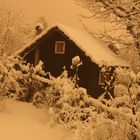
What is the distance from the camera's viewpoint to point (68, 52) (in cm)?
2208

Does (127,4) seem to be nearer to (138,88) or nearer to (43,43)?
(138,88)

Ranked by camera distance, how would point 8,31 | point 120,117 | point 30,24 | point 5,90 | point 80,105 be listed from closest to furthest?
point 120,117, point 80,105, point 5,90, point 8,31, point 30,24

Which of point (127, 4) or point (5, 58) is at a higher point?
point (127, 4)

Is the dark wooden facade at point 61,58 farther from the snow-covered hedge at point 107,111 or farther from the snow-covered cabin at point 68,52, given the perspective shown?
the snow-covered hedge at point 107,111

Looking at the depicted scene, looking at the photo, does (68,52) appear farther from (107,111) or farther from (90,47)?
(107,111)

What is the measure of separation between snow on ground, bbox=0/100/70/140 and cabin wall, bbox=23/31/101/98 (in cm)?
631

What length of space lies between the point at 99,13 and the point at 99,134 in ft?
16.7

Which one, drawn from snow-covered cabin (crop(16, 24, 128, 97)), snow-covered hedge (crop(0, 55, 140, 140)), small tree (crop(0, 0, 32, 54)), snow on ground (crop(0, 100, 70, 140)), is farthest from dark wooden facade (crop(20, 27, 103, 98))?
snow-covered hedge (crop(0, 55, 140, 140))

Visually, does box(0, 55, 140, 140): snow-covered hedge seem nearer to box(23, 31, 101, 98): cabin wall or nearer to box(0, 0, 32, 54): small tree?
box(23, 31, 101, 98): cabin wall

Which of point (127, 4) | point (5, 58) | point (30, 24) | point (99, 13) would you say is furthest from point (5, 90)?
point (30, 24)

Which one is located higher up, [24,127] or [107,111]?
[107,111]

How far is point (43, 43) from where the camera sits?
22.8 metres

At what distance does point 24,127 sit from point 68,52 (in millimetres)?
10959

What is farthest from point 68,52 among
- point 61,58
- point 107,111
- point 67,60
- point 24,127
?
point 107,111
